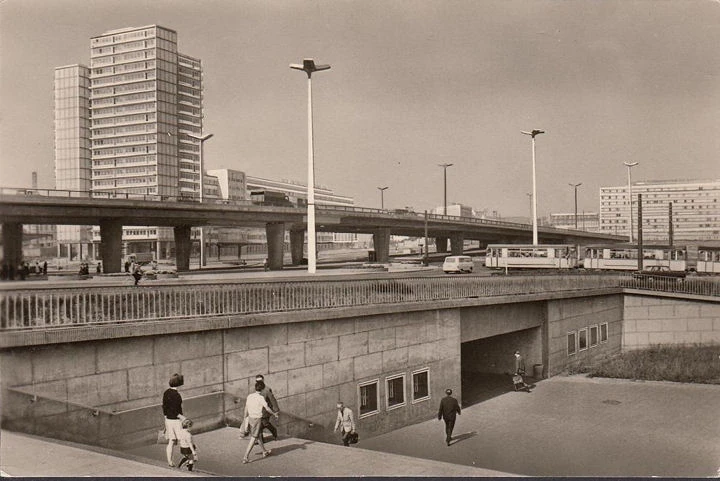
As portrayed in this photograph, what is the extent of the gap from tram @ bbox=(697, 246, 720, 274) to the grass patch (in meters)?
22.8

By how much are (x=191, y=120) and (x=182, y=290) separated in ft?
425

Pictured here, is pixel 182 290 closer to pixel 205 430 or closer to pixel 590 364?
pixel 205 430

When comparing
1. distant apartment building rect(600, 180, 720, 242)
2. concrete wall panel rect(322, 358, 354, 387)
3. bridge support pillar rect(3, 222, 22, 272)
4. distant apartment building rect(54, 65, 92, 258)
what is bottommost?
concrete wall panel rect(322, 358, 354, 387)

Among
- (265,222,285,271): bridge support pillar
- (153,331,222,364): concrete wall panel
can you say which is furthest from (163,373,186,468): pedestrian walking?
(265,222,285,271): bridge support pillar

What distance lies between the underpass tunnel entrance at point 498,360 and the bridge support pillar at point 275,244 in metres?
30.9

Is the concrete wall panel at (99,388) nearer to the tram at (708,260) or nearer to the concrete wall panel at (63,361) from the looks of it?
the concrete wall panel at (63,361)

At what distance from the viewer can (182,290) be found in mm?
13883

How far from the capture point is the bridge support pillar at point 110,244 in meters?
47.2

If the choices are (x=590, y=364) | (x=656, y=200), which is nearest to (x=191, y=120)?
(x=656, y=200)

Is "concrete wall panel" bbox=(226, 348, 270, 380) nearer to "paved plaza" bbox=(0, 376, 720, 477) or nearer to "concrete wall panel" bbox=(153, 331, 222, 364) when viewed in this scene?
"concrete wall panel" bbox=(153, 331, 222, 364)

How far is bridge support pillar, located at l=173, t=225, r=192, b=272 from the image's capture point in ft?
191

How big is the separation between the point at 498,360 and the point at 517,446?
10529 mm

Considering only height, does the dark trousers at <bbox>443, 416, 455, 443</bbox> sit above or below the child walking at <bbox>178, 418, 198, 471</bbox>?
below

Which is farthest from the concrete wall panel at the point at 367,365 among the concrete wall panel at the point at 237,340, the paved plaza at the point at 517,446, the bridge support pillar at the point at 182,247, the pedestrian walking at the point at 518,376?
the bridge support pillar at the point at 182,247
